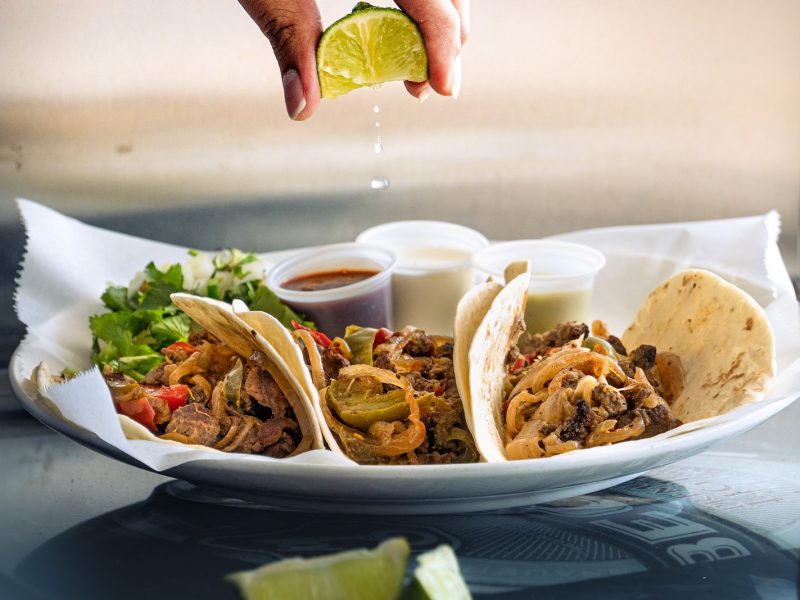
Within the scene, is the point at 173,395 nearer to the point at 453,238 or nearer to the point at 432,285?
the point at 432,285

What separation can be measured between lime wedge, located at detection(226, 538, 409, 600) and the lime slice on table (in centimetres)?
150

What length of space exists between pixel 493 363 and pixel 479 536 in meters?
0.47

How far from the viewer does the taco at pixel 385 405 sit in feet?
8.08

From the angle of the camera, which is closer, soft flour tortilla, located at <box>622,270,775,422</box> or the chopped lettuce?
soft flour tortilla, located at <box>622,270,775,422</box>

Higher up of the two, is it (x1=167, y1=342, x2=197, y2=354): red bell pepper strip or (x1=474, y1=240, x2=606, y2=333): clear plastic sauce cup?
(x1=167, y1=342, x2=197, y2=354): red bell pepper strip

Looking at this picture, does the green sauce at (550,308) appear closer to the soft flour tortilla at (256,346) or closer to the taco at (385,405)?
the taco at (385,405)

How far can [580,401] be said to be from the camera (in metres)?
2.46

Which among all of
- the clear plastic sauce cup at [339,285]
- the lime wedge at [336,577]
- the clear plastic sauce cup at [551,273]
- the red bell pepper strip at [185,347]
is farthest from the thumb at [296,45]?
the lime wedge at [336,577]

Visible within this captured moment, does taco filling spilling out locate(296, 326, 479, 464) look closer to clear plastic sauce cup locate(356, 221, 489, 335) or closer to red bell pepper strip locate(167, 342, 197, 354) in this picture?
red bell pepper strip locate(167, 342, 197, 354)

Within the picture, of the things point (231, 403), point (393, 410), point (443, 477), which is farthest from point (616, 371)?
point (231, 403)

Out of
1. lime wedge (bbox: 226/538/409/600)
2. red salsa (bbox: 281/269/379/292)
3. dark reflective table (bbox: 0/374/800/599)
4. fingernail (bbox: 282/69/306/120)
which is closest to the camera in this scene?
lime wedge (bbox: 226/538/409/600)

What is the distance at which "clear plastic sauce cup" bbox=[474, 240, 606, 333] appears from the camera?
3.36m

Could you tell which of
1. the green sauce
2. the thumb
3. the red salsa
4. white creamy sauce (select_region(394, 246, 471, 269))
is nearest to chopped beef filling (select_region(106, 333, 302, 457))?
the thumb

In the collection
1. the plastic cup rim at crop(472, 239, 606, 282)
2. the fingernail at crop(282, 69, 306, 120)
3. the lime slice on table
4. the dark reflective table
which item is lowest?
the dark reflective table
